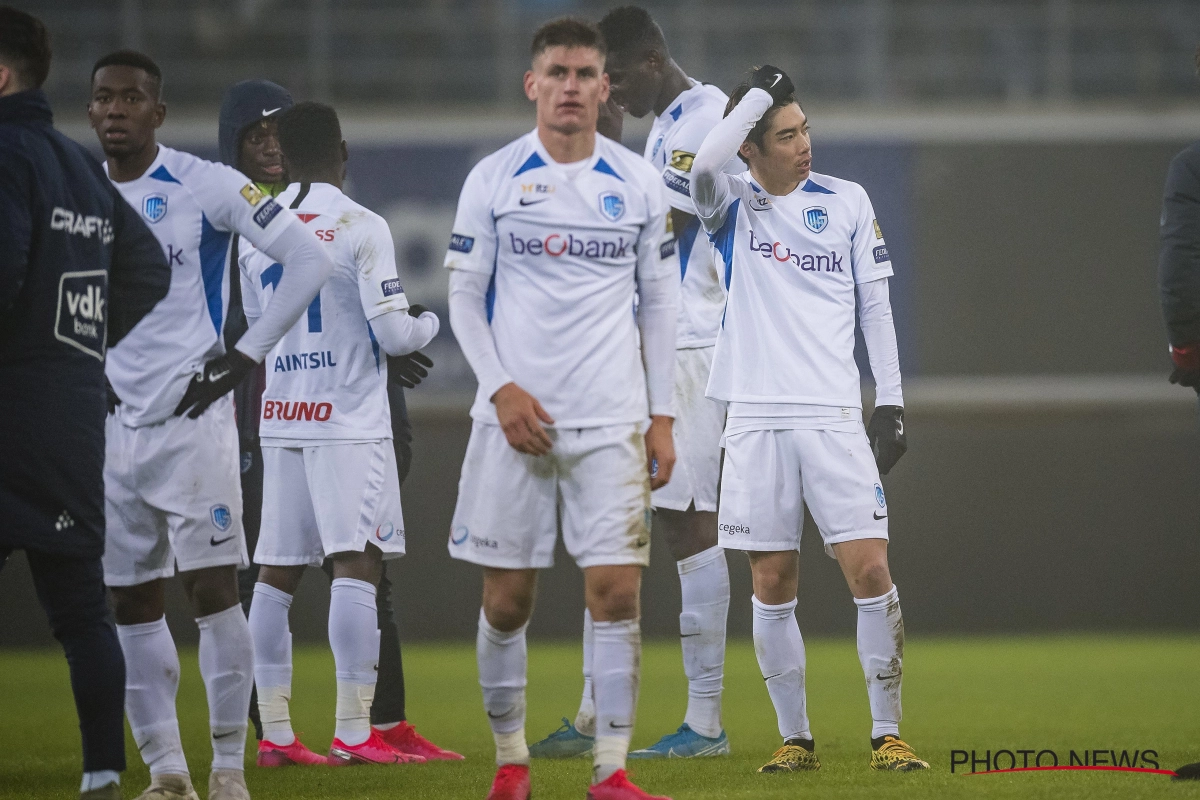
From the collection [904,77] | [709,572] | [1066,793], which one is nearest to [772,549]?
[709,572]

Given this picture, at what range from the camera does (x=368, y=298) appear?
5578mm

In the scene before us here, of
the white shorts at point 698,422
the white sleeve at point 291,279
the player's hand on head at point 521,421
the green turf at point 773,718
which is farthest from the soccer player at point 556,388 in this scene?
the white shorts at point 698,422

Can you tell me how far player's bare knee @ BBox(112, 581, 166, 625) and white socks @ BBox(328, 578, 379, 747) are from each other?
104 centimetres

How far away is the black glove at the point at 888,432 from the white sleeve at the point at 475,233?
5.51 ft

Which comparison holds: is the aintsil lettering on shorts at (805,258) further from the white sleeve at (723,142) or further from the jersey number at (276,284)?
the jersey number at (276,284)

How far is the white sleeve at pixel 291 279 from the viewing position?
460cm

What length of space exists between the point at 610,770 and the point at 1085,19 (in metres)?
12.1

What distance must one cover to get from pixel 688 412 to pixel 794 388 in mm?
939

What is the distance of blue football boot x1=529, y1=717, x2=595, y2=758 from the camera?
233 inches

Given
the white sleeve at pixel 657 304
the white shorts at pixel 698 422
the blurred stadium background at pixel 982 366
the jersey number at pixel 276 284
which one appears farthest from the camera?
the blurred stadium background at pixel 982 366

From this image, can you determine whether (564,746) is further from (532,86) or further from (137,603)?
(532,86)

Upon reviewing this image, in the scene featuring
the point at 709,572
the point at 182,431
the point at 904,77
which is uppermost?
the point at 904,77

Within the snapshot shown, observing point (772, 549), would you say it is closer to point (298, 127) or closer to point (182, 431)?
point (182, 431)

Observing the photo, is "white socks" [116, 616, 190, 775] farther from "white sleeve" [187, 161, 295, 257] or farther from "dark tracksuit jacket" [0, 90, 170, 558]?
"white sleeve" [187, 161, 295, 257]
